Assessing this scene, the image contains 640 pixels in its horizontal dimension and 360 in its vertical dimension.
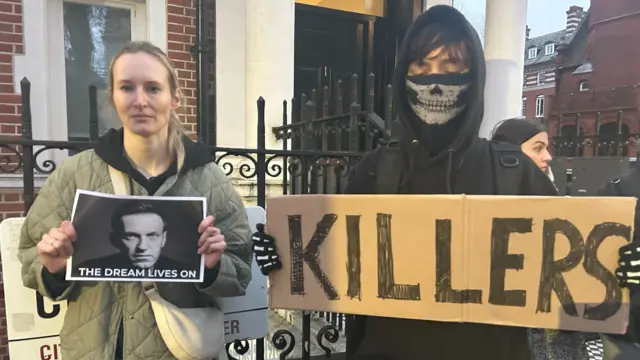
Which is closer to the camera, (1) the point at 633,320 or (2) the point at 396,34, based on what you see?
(1) the point at 633,320

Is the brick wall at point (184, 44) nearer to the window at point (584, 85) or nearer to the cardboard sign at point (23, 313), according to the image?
the cardboard sign at point (23, 313)

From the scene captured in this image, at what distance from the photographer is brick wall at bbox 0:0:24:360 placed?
418 centimetres

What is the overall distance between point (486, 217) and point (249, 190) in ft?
10.4

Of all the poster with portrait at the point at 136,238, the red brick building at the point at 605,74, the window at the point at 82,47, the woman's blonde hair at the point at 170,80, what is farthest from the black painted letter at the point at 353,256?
the red brick building at the point at 605,74

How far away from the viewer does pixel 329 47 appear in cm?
682

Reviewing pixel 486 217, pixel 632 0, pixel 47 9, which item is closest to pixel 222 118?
pixel 47 9

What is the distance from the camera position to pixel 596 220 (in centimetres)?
143

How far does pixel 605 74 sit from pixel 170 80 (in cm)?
3585

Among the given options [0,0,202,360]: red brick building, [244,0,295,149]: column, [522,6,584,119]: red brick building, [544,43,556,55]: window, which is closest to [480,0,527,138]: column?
[244,0,295,149]: column

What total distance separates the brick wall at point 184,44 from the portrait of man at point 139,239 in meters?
3.59

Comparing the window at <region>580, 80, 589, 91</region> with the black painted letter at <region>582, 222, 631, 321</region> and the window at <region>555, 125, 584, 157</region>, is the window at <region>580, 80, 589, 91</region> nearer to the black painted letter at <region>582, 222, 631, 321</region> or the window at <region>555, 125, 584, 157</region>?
the window at <region>555, 125, 584, 157</region>

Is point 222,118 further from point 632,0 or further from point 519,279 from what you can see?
point 632,0

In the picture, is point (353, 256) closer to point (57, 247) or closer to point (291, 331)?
point (57, 247)

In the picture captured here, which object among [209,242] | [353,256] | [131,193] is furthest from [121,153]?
[353,256]
